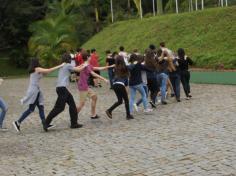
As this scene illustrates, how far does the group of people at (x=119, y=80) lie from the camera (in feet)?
40.0

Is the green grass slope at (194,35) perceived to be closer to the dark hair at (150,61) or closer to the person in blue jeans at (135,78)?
the dark hair at (150,61)

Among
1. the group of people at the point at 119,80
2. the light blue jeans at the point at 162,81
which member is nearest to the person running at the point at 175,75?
the group of people at the point at 119,80

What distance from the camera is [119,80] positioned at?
13.0 meters

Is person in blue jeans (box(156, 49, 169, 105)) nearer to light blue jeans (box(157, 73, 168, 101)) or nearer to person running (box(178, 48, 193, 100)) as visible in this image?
light blue jeans (box(157, 73, 168, 101))

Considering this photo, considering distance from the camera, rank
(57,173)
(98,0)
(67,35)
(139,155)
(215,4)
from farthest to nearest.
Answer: (98,0), (67,35), (215,4), (139,155), (57,173)

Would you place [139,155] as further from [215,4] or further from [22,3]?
[22,3]

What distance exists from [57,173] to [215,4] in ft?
109

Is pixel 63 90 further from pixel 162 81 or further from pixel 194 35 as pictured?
pixel 194 35

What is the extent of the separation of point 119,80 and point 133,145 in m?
3.52

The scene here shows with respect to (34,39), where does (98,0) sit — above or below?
above

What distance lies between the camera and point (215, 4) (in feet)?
129

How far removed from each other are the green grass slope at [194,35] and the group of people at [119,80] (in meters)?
7.84

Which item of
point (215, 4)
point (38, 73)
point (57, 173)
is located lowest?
point (57, 173)

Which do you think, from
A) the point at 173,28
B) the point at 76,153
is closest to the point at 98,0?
the point at 173,28
